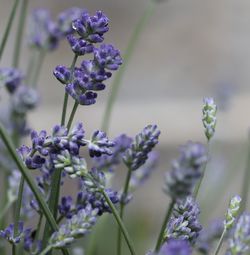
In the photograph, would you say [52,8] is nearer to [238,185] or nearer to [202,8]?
[202,8]

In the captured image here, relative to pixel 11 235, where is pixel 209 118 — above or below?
above

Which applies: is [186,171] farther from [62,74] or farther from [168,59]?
[168,59]

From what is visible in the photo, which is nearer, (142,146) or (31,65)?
(142,146)

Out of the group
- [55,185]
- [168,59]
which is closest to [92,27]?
[55,185]

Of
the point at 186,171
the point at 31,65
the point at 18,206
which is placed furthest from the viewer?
the point at 31,65

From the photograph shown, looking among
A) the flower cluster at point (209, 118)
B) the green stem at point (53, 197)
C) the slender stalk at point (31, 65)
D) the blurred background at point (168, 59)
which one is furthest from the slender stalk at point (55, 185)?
the blurred background at point (168, 59)

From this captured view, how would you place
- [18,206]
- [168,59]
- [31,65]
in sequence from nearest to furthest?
[18,206]
[31,65]
[168,59]

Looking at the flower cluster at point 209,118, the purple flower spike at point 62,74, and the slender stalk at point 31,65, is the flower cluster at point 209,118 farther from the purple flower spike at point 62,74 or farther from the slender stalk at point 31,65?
the slender stalk at point 31,65

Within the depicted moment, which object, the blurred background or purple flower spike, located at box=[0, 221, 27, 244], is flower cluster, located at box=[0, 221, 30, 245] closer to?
purple flower spike, located at box=[0, 221, 27, 244]
